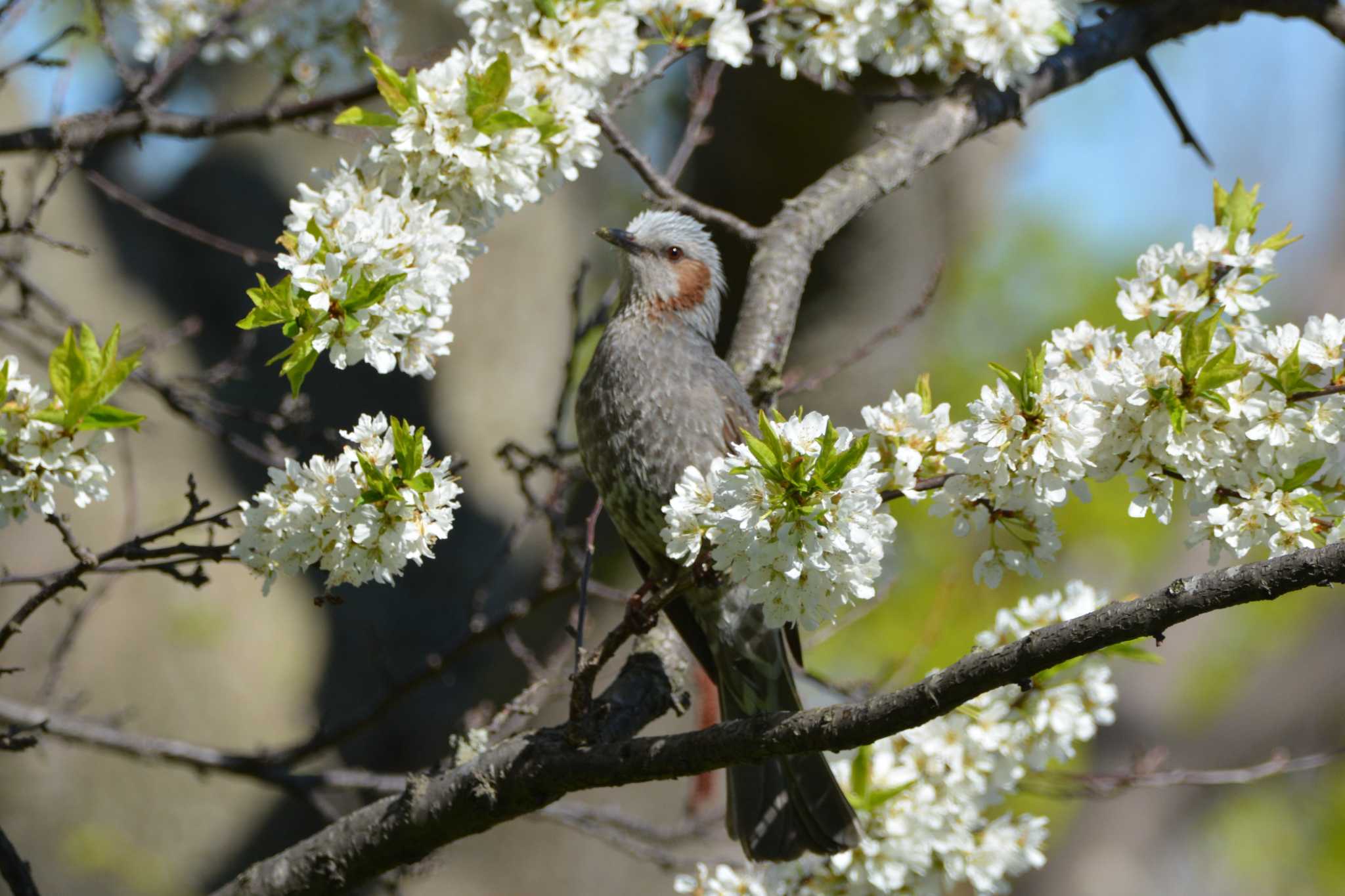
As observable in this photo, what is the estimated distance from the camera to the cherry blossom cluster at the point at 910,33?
2.78 meters

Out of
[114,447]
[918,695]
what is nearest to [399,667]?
[114,447]

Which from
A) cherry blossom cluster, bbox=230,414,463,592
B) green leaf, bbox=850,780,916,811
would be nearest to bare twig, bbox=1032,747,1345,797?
green leaf, bbox=850,780,916,811

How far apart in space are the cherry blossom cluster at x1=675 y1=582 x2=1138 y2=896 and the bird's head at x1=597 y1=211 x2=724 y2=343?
4.39ft

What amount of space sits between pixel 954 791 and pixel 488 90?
72.8 inches

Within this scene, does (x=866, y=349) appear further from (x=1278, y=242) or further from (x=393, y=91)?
(x=393, y=91)

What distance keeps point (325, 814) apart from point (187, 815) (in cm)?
223

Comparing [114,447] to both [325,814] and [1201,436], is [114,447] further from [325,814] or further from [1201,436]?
[1201,436]

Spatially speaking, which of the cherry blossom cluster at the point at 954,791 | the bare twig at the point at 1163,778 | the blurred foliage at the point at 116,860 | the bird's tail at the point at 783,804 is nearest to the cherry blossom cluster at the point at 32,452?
the bird's tail at the point at 783,804

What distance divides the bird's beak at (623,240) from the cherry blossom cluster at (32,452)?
71.3 inches

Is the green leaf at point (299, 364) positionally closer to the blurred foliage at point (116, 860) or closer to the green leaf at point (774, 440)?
→ the green leaf at point (774, 440)

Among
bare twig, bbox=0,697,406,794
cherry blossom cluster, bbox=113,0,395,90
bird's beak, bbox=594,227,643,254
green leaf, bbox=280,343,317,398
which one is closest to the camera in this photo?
green leaf, bbox=280,343,317,398

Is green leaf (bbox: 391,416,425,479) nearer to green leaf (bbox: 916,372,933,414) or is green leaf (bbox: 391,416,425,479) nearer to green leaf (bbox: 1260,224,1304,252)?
green leaf (bbox: 916,372,933,414)

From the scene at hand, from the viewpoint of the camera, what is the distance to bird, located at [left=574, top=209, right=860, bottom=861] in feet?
8.81

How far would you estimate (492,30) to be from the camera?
7.57 feet
